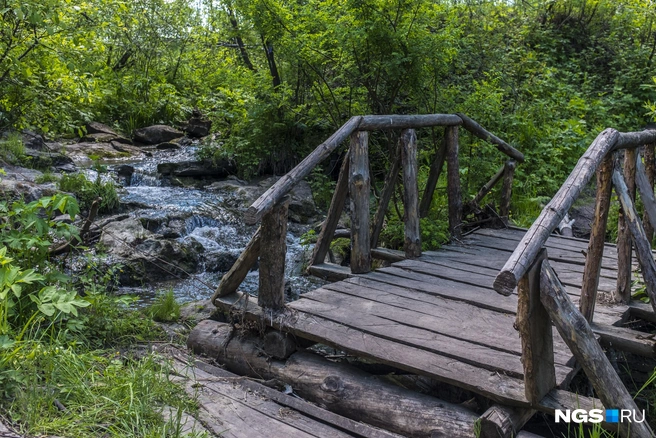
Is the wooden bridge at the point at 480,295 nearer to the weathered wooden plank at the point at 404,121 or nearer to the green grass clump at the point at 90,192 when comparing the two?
the weathered wooden plank at the point at 404,121

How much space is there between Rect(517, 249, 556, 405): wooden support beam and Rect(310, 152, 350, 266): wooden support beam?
2293 mm

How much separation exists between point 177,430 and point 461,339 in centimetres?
168

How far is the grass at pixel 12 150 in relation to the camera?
33.7 ft

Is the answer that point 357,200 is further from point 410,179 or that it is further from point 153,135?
point 153,135

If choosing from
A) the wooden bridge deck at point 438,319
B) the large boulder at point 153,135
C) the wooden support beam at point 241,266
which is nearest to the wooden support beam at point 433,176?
the wooden bridge deck at point 438,319

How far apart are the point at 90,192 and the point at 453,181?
19.1ft

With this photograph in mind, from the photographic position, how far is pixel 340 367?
370cm

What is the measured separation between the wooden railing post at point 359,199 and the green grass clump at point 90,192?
5.48m

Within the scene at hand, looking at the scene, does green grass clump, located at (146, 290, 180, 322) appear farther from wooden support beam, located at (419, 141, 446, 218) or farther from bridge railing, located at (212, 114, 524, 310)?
wooden support beam, located at (419, 141, 446, 218)

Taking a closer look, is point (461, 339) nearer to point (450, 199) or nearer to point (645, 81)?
point (450, 199)

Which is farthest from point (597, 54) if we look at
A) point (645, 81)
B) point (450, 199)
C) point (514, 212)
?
point (450, 199)

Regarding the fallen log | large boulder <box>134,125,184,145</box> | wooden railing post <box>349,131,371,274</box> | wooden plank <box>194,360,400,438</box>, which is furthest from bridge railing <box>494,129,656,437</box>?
large boulder <box>134,125,184,145</box>

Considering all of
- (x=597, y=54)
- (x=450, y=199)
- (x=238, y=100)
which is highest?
(x=597, y=54)

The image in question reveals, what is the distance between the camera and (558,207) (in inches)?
114
